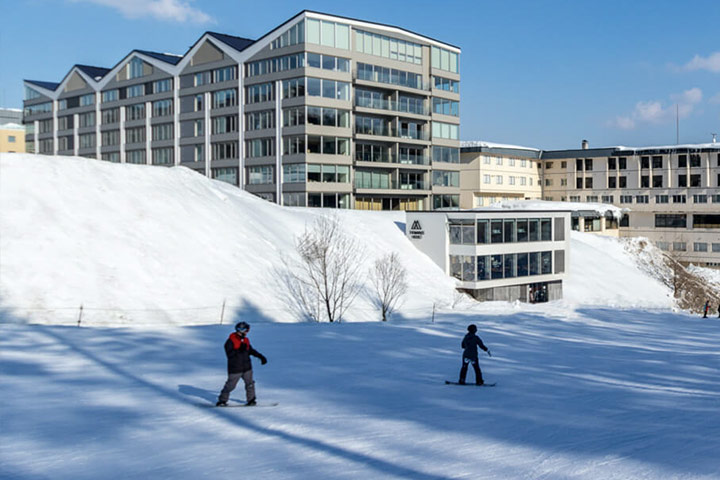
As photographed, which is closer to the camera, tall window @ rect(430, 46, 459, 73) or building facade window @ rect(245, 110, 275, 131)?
building facade window @ rect(245, 110, 275, 131)

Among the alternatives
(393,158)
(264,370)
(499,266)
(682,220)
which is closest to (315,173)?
(393,158)

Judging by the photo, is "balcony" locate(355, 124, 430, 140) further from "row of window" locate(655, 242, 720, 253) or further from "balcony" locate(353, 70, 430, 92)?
"row of window" locate(655, 242, 720, 253)

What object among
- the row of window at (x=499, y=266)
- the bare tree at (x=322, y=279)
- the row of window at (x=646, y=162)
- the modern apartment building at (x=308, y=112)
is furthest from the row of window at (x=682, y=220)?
the bare tree at (x=322, y=279)

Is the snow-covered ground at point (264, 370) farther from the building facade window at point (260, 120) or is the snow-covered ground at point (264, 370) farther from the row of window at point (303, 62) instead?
the building facade window at point (260, 120)

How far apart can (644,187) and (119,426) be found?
84370mm

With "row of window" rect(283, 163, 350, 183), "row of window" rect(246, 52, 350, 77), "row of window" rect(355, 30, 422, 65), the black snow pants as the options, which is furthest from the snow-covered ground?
"row of window" rect(355, 30, 422, 65)

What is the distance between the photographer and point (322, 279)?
1373 inches

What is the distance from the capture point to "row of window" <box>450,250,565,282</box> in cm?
4291

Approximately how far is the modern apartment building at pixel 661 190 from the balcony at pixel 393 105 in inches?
909

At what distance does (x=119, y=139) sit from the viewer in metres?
79.6

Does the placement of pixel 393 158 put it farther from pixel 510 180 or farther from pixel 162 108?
pixel 510 180

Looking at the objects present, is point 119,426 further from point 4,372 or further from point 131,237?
point 131,237

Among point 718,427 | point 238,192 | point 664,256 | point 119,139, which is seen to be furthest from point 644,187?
point 718,427

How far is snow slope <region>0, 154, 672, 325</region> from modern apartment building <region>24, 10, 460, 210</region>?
54.0ft
